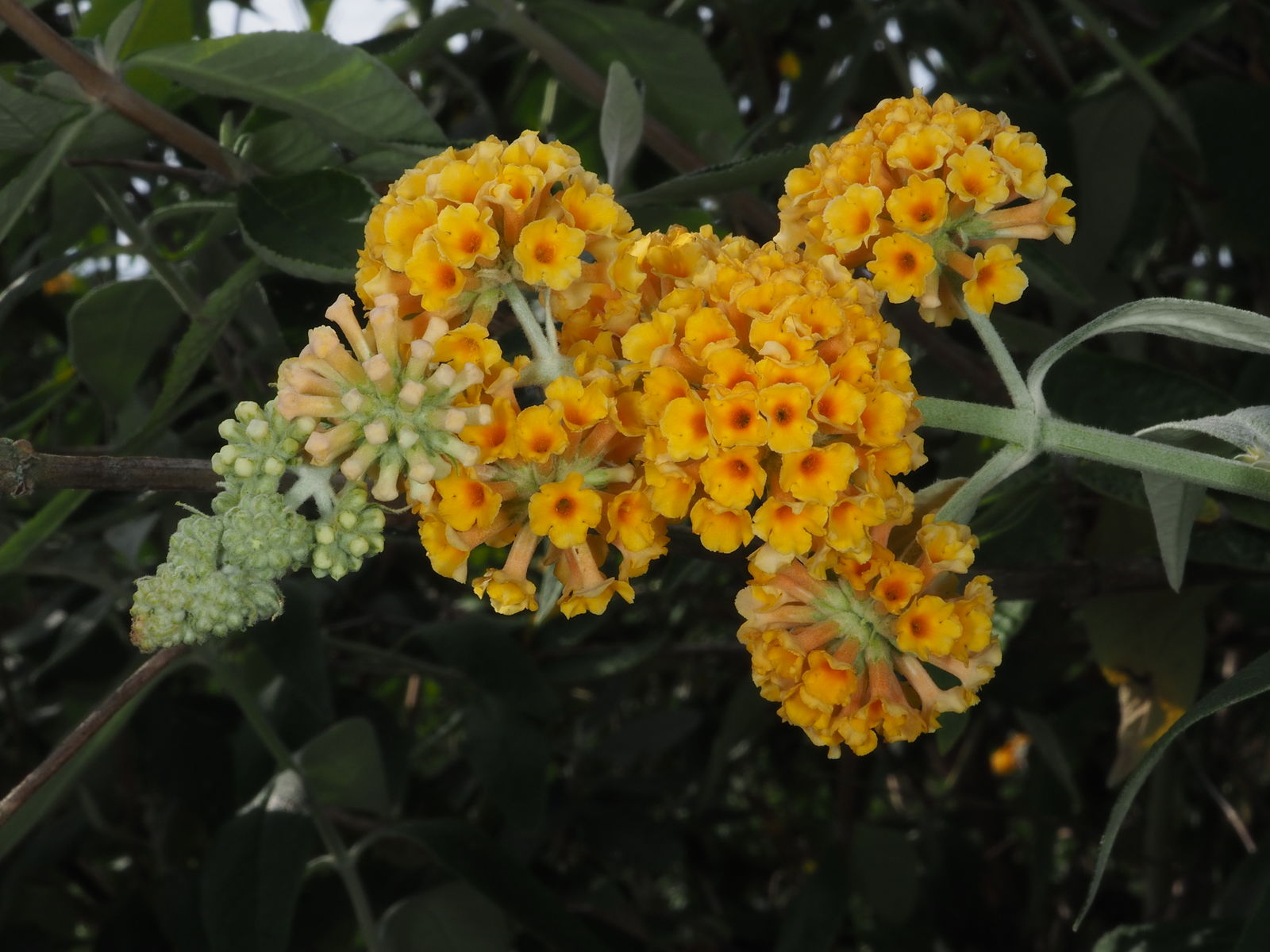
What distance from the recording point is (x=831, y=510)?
762mm

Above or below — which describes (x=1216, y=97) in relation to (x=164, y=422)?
below

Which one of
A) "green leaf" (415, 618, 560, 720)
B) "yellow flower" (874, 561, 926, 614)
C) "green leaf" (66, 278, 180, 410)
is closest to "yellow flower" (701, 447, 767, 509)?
"yellow flower" (874, 561, 926, 614)

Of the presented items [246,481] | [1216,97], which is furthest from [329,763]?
[1216,97]

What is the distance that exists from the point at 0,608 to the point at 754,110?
179 centimetres

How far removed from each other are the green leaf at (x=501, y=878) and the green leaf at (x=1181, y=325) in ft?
3.08

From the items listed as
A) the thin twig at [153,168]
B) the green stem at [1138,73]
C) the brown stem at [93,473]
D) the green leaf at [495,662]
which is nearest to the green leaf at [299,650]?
the green leaf at [495,662]

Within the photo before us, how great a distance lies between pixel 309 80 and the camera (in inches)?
45.6

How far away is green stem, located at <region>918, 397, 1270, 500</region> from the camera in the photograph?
805 mm

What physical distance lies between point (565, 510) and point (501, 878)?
2.96 feet

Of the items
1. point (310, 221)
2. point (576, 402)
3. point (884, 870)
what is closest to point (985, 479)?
point (576, 402)

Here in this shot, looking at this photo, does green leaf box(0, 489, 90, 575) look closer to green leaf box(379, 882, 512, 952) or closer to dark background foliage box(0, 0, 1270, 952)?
dark background foliage box(0, 0, 1270, 952)

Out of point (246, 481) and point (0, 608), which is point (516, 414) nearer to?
point (246, 481)

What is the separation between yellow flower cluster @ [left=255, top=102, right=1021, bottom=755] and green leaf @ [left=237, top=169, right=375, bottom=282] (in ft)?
0.91

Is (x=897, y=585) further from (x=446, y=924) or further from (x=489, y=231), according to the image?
(x=446, y=924)
